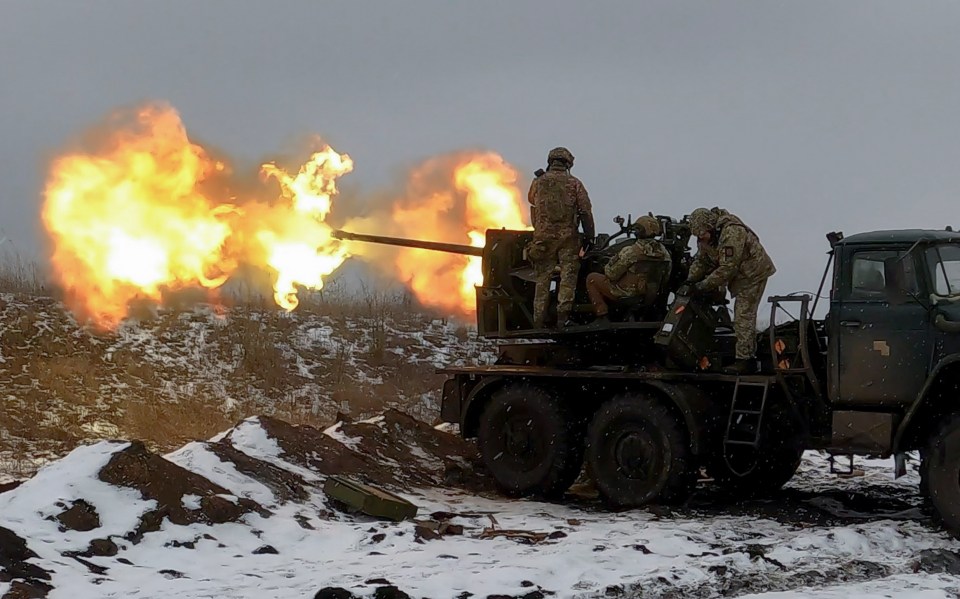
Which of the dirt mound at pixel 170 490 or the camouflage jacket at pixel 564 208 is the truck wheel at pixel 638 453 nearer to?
the camouflage jacket at pixel 564 208

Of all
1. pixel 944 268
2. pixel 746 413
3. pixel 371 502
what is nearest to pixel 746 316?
pixel 746 413

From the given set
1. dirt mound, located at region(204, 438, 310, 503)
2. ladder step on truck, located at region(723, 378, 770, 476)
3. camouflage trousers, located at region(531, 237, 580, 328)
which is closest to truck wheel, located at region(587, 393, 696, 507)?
ladder step on truck, located at region(723, 378, 770, 476)

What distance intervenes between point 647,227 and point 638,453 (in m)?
2.49

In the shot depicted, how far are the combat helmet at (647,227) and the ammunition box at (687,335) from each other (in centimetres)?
97

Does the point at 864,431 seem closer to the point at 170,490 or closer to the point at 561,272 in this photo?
the point at 561,272

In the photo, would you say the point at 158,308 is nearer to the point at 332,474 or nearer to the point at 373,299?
the point at 373,299

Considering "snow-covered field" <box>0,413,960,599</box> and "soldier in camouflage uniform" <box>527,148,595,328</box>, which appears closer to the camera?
"snow-covered field" <box>0,413,960,599</box>

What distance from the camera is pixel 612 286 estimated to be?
11766 millimetres

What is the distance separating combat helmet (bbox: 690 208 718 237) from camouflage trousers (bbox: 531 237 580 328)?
4.84ft

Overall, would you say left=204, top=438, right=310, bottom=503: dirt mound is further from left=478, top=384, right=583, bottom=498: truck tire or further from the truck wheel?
the truck wheel

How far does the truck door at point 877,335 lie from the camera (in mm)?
9594

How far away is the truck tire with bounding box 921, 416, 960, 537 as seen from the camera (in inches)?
354

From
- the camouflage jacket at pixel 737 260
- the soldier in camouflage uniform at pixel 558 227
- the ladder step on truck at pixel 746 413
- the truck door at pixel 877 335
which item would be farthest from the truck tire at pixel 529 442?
the truck door at pixel 877 335

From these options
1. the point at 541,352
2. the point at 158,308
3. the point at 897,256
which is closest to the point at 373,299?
the point at 158,308
